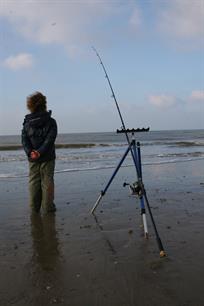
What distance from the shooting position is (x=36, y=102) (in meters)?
6.48

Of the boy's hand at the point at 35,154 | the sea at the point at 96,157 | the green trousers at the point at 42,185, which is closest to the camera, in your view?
the boy's hand at the point at 35,154

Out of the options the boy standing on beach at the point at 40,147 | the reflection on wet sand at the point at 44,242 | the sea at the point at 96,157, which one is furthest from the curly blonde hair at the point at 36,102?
the sea at the point at 96,157

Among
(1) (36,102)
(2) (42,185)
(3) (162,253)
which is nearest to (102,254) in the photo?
(3) (162,253)

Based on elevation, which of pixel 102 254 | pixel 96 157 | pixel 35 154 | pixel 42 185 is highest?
pixel 96 157

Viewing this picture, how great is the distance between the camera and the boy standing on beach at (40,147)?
21.2 ft

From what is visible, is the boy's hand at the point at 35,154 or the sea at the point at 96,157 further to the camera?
the sea at the point at 96,157

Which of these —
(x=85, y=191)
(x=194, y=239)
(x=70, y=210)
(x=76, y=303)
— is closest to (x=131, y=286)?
(x=76, y=303)

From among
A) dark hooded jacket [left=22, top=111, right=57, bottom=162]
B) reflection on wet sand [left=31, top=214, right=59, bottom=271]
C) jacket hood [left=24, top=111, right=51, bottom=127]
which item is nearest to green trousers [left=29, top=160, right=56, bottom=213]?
dark hooded jacket [left=22, top=111, right=57, bottom=162]

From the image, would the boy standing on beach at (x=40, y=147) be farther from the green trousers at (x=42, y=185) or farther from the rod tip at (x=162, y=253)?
the rod tip at (x=162, y=253)

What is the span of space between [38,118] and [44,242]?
7.37ft

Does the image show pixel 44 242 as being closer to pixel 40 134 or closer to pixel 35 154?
pixel 35 154

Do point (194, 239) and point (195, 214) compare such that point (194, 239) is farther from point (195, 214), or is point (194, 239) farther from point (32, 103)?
point (32, 103)

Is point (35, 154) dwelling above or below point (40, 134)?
below

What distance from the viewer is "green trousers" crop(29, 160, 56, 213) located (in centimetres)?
655
